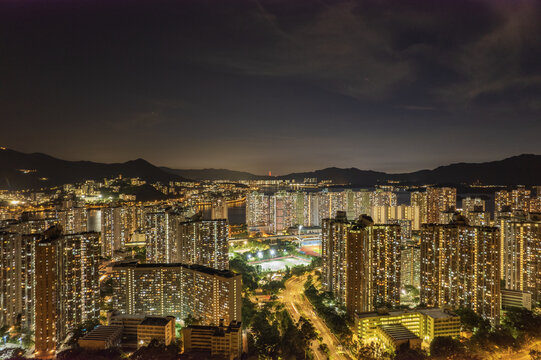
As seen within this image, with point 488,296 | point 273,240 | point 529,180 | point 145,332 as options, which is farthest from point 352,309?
point 529,180

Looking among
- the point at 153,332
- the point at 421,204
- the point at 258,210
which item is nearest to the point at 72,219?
the point at 153,332

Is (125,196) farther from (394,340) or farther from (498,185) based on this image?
(498,185)

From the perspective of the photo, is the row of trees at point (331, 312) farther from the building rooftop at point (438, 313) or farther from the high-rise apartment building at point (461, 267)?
the high-rise apartment building at point (461, 267)

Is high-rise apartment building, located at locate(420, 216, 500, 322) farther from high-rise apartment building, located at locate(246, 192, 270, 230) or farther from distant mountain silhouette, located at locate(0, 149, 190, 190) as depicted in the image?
distant mountain silhouette, located at locate(0, 149, 190, 190)

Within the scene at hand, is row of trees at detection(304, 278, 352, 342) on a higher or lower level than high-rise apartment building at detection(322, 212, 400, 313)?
lower

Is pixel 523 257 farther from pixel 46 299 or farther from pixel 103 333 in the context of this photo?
pixel 46 299

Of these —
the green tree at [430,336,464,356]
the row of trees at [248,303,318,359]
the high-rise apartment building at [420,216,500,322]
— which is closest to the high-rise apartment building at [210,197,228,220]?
the row of trees at [248,303,318,359]

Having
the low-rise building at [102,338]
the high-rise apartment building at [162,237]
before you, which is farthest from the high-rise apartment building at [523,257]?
the high-rise apartment building at [162,237]
